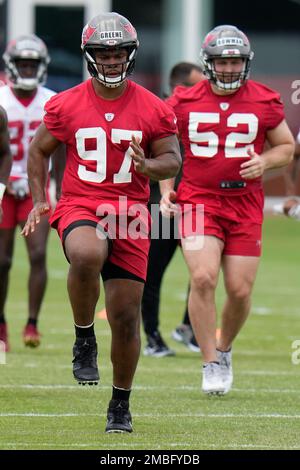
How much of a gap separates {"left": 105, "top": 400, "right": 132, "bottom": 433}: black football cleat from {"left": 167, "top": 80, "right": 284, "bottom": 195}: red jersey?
2.11 m

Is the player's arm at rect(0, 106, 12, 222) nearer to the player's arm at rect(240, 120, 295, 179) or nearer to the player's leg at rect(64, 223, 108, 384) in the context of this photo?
the player's arm at rect(240, 120, 295, 179)

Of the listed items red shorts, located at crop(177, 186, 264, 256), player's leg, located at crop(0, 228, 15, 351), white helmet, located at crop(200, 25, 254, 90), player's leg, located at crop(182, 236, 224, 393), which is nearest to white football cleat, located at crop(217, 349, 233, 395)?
player's leg, located at crop(182, 236, 224, 393)

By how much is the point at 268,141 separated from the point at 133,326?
7.56 feet

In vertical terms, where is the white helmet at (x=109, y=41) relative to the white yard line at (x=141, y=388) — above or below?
above

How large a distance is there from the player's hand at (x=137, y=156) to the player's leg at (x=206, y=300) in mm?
1825

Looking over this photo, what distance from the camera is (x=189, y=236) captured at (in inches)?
A: 324

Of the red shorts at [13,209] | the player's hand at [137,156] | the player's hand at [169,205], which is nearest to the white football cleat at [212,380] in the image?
the player's hand at [169,205]

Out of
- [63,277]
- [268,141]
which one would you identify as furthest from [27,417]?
[63,277]

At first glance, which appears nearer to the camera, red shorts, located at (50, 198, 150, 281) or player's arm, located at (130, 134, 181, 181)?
player's arm, located at (130, 134, 181, 181)

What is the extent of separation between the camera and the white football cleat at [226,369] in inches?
322

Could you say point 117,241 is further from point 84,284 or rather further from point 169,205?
point 169,205

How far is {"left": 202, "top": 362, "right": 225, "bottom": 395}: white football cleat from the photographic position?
8.01 meters

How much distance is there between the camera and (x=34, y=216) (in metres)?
6.77

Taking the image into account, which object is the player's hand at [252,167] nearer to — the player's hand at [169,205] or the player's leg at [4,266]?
the player's hand at [169,205]
